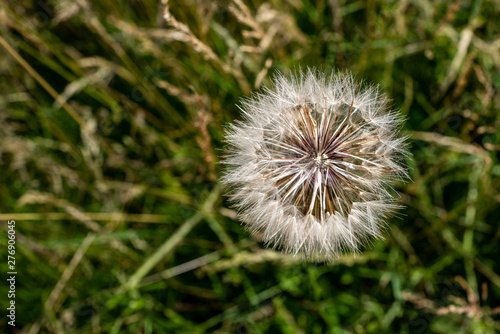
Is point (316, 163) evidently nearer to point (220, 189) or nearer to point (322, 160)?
point (322, 160)

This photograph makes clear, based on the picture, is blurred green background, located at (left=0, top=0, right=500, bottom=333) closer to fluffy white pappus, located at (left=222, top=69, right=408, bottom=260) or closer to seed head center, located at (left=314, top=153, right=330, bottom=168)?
fluffy white pappus, located at (left=222, top=69, right=408, bottom=260)

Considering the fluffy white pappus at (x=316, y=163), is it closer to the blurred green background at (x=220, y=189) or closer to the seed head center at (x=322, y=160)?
the seed head center at (x=322, y=160)

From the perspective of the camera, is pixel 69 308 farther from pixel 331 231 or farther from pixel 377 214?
pixel 377 214

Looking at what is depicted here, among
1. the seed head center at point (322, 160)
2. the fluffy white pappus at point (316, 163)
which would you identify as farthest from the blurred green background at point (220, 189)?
the seed head center at point (322, 160)

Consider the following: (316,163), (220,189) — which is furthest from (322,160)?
(220,189)

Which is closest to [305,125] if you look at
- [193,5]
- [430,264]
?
[193,5]
